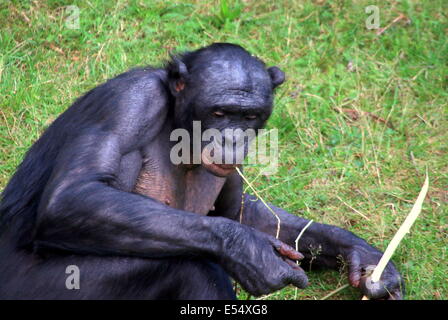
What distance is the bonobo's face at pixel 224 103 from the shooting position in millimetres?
5395

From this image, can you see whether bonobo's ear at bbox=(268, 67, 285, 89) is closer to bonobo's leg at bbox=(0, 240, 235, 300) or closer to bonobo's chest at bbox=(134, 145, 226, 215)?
bonobo's chest at bbox=(134, 145, 226, 215)

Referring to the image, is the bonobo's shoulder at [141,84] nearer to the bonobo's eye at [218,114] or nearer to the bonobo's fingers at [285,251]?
the bonobo's eye at [218,114]

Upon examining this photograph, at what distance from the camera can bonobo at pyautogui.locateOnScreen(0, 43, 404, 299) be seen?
493 centimetres

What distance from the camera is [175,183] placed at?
5734mm

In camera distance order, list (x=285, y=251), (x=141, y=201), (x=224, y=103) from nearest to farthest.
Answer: (x=141, y=201)
(x=285, y=251)
(x=224, y=103)

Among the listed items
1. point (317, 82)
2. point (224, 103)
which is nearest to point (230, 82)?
point (224, 103)

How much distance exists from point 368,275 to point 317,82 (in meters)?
3.21

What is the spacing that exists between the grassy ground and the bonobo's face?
5.64 ft

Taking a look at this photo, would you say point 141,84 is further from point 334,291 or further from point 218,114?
point 334,291

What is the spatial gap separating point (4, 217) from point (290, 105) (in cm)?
388

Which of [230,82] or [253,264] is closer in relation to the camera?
[253,264]

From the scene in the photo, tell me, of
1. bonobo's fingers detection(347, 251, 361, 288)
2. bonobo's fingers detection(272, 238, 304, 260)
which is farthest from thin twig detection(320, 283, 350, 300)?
bonobo's fingers detection(272, 238, 304, 260)

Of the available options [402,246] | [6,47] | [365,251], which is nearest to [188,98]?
[365,251]
